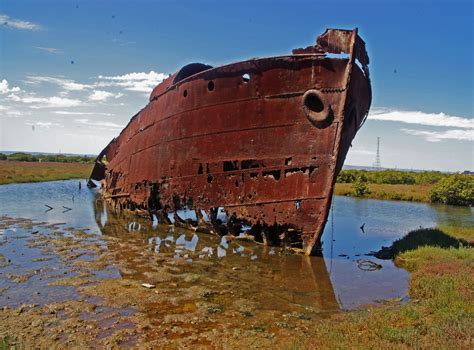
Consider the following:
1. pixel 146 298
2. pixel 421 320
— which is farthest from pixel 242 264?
pixel 421 320

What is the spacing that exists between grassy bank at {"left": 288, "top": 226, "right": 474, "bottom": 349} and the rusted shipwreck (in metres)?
2.74

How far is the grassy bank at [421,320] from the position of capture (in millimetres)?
4707

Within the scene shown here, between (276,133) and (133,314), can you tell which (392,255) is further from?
(133,314)

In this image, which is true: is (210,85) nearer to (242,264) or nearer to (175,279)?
(242,264)

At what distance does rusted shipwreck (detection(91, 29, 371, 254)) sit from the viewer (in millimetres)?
9383

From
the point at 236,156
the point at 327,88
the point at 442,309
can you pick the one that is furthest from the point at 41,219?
the point at 442,309

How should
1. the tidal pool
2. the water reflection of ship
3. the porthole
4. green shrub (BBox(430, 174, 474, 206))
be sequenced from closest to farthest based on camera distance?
the tidal pool
the water reflection of ship
the porthole
green shrub (BBox(430, 174, 474, 206))

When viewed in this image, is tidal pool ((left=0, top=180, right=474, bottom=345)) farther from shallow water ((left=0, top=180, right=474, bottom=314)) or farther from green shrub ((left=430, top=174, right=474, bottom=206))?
green shrub ((left=430, top=174, right=474, bottom=206))

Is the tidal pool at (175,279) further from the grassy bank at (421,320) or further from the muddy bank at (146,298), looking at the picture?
the grassy bank at (421,320)

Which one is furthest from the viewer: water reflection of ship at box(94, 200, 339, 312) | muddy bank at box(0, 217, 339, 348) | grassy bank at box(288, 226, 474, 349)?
water reflection of ship at box(94, 200, 339, 312)

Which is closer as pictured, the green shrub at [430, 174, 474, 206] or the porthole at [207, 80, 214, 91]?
the porthole at [207, 80, 214, 91]

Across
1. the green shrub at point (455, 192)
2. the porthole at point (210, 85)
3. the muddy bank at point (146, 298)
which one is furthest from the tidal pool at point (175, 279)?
the green shrub at point (455, 192)

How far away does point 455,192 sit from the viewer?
86.1 ft

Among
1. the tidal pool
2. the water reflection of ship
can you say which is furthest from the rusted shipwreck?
the tidal pool
